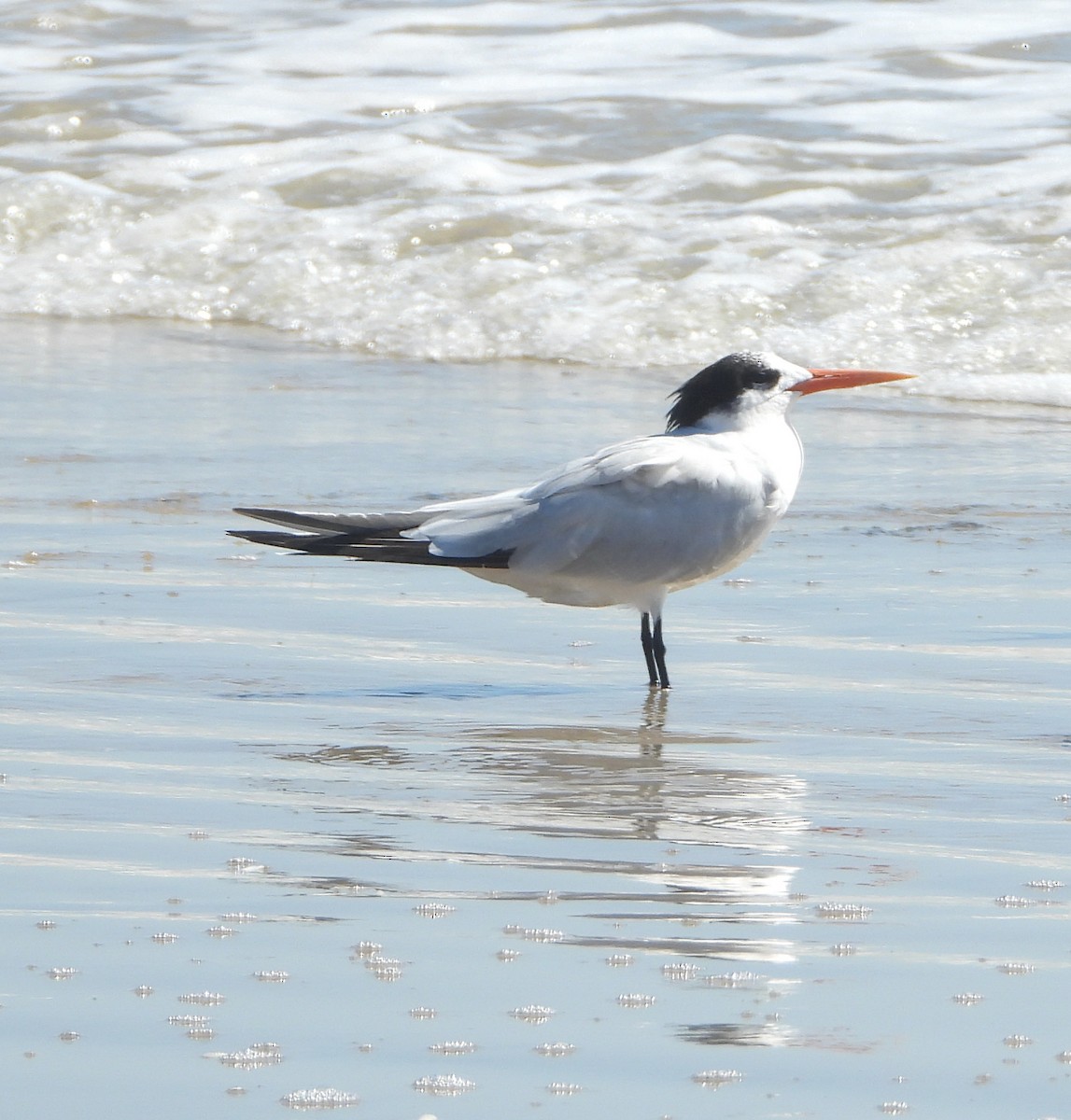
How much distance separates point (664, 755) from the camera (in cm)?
393

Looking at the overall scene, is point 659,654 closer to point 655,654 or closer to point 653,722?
point 655,654

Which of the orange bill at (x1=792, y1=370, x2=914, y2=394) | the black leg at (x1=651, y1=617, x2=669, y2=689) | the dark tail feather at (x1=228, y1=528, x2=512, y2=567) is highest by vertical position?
the orange bill at (x1=792, y1=370, x2=914, y2=394)

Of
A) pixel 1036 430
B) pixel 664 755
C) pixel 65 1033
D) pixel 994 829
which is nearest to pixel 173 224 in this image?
pixel 1036 430

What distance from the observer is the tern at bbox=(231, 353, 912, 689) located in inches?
184

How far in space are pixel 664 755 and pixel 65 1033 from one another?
182cm

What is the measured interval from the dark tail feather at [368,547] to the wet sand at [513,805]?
0.23 m

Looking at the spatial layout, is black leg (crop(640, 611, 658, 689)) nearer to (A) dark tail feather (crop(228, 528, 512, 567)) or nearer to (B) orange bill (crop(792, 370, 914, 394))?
(A) dark tail feather (crop(228, 528, 512, 567))

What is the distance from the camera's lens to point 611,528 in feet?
15.8

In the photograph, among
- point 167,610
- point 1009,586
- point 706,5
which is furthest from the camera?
point 706,5

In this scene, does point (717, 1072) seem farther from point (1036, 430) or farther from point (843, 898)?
point (1036, 430)

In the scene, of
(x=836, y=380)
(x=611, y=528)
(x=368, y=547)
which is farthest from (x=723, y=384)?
(x=368, y=547)

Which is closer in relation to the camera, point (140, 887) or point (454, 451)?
point (140, 887)

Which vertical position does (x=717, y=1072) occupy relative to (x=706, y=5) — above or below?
below

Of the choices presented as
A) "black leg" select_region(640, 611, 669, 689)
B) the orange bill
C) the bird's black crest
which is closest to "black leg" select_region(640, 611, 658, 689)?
"black leg" select_region(640, 611, 669, 689)
